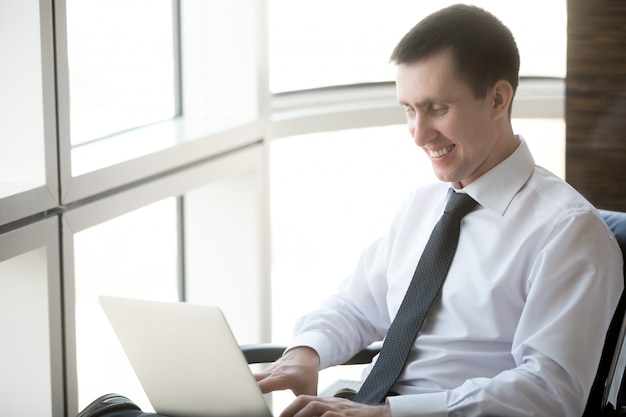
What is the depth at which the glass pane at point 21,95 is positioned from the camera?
221 centimetres

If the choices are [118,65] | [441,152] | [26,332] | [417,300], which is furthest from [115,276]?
[441,152]

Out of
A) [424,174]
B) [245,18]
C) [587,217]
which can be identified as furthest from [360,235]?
[587,217]

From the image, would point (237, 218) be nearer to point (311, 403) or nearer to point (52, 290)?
point (52, 290)

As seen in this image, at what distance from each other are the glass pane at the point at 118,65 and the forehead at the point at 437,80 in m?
1.10

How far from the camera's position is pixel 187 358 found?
183 cm

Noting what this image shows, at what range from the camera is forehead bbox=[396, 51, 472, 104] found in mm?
2092

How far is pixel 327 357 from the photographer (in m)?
2.27

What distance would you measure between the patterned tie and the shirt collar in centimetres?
5

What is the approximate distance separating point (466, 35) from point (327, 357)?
31.8 inches

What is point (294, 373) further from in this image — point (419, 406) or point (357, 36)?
point (357, 36)

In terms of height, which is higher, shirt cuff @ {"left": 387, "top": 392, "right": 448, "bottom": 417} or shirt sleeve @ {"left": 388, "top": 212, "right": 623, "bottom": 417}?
shirt sleeve @ {"left": 388, "top": 212, "right": 623, "bottom": 417}

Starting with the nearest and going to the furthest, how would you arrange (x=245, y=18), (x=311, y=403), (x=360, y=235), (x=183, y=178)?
(x=311, y=403), (x=183, y=178), (x=245, y=18), (x=360, y=235)

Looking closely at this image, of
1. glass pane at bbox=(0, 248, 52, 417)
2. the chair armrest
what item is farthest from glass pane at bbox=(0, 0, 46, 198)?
Answer: the chair armrest

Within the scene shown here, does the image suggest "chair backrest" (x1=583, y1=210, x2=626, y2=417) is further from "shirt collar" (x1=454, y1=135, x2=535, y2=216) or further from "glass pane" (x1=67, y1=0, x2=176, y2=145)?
"glass pane" (x1=67, y1=0, x2=176, y2=145)
